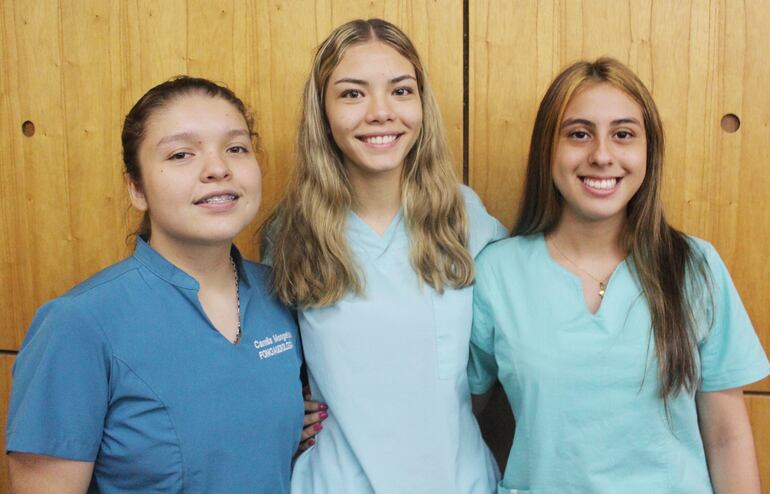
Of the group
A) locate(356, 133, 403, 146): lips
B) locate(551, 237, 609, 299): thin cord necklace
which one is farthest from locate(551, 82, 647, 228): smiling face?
locate(356, 133, 403, 146): lips

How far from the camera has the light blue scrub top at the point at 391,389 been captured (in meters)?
1.29

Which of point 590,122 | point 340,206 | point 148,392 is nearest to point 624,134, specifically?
point 590,122

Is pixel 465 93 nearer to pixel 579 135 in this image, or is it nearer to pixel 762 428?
pixel 579 135

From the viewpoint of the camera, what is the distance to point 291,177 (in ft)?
5.00

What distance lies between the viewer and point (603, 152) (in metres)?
1.25

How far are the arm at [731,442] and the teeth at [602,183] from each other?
438 mm

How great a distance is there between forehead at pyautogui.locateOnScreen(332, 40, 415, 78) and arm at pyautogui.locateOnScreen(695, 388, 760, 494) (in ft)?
2.82

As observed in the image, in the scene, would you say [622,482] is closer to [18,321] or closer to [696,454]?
[696,454]

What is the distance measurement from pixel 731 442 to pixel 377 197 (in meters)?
0.82

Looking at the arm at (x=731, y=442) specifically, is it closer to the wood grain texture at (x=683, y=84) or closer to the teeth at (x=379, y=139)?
the wood grain texture at (x=683, y=84)

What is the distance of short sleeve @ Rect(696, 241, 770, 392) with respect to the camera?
1.27 meters

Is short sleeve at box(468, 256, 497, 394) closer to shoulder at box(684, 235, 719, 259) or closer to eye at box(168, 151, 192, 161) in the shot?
shoulder at box(684, 235, 719, 259)

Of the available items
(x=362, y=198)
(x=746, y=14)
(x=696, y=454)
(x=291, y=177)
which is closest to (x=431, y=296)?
(x=362, y=198)

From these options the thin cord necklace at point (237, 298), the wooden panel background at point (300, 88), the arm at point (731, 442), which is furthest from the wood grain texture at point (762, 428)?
the thin cord necklace at point (237, 298)
